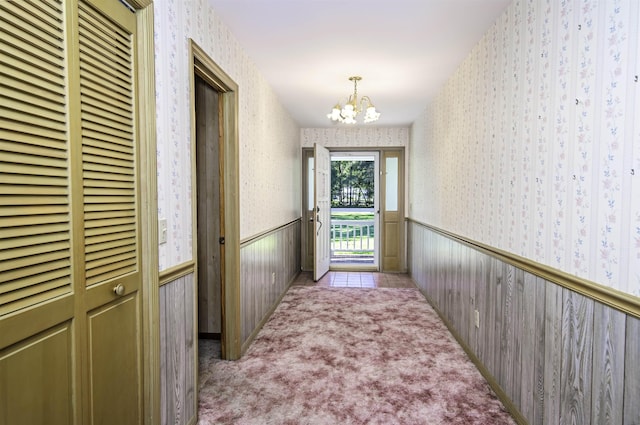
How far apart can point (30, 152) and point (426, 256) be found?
4.45 metres

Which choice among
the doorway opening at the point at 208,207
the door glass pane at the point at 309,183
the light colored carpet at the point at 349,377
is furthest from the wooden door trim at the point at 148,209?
the door glass pane at the point at 309,183

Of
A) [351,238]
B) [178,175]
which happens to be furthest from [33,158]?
[351,238]

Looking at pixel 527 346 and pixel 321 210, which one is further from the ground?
pixel 321 210

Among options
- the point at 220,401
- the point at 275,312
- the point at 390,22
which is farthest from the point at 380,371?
the point at 390,22

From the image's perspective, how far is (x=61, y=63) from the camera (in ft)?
3.70

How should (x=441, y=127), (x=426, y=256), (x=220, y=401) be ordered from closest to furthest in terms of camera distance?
(x=220, y=401) < (x=441, y=127) < (x=426, y=256)

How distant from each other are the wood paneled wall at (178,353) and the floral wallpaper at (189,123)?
0.16 m

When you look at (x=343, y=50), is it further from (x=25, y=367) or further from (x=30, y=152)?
(x=25, y=367)

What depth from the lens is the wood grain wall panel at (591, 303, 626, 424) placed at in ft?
4.36

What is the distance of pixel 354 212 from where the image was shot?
30.4 feet

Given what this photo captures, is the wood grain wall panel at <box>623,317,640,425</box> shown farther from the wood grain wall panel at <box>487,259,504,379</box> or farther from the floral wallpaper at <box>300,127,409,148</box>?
the floral wallpaper at <box>300,127,409,148</box>

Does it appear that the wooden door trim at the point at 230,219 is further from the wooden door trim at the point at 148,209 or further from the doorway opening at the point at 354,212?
the doorway opening at the point at 354,212

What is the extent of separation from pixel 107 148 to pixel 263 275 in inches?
102

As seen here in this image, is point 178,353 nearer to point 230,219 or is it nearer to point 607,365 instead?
point 230,219
